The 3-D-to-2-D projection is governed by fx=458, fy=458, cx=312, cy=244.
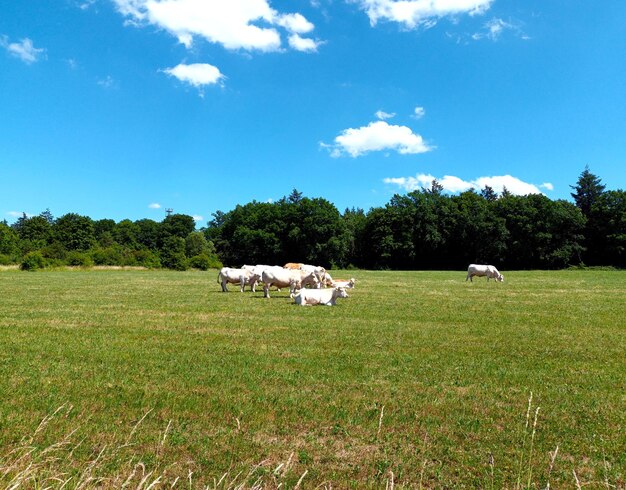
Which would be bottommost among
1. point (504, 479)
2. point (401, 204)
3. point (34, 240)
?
point (504, 479)

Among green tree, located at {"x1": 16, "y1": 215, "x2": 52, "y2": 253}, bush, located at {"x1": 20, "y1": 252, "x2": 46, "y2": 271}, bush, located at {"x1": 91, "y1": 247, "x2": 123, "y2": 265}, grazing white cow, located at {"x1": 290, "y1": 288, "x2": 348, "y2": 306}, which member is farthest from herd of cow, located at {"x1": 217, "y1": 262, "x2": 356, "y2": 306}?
green tree, located at {"x1": 16, "y1": 215, "x2": 52, "y2": 253}

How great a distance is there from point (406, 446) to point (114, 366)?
17.0 feet

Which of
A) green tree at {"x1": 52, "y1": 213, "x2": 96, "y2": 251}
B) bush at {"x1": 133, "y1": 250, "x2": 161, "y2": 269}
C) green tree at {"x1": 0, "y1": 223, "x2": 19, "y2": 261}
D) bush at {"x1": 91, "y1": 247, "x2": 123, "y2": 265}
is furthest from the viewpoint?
green tree at {"x1": 52, "y1": 213, "x2": 96, "y2": 251}

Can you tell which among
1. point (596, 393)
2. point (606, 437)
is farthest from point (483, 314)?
point (606, 437)

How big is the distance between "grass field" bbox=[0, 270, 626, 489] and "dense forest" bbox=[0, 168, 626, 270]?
203 ft

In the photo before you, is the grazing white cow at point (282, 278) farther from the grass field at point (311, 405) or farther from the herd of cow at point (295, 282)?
the grass field at point (311, 405)

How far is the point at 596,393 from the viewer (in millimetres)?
6531

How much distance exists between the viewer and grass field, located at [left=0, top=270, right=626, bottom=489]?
4219mm

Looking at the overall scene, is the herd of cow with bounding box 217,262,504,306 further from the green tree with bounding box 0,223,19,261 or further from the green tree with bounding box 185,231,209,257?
the green tree with bounding box 185,231,209,257

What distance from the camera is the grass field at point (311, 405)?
422 cm

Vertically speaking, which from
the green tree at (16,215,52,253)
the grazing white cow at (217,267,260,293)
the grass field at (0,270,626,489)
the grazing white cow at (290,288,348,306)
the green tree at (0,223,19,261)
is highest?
the green tree at (16,215,52,253)

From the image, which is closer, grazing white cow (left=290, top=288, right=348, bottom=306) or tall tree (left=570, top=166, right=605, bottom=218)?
grazing white cow (left=290, top=288, right=348, bottom=306)

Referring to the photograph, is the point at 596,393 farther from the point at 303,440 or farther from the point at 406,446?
the point at 303,440

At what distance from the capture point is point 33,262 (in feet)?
202
